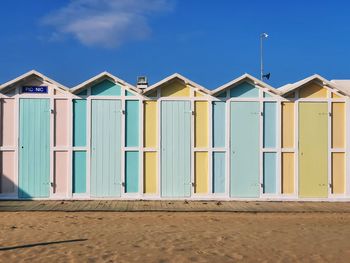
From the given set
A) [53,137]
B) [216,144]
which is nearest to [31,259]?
[53,137]

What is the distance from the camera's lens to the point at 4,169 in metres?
12.5

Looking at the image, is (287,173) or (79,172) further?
(287,173)

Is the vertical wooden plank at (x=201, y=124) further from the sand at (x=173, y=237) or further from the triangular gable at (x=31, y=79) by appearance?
the triangular gable at (x=31, y=79)

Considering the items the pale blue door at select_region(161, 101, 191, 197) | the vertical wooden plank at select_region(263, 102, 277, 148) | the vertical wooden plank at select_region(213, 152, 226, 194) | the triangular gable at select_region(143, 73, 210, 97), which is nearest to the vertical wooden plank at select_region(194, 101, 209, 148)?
the pale blue door at select_region(161, 101, 191, 197)

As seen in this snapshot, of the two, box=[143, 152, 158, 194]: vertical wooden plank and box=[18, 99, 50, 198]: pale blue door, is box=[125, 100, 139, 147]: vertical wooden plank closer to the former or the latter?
box=[143, 152, 158, 194]: vertical wooden plank

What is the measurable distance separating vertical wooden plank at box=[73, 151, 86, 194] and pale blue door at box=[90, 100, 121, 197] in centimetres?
21

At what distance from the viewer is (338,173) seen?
12.9 m

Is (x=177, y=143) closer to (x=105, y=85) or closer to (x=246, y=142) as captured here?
(x=246, y=142)

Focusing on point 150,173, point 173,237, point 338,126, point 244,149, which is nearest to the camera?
point 173,237

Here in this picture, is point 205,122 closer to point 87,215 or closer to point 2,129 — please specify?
point 87,215

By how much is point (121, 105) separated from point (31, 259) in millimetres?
6223

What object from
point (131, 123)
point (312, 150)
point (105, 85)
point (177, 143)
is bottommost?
point (312, 150)

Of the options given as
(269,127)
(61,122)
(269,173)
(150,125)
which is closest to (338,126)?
(269,127)

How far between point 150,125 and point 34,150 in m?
3.11
